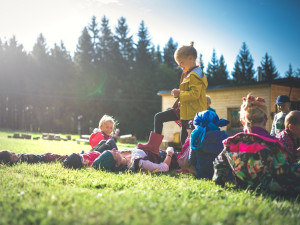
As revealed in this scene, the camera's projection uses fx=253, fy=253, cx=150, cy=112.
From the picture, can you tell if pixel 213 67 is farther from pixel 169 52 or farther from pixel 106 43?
pixel 106 43

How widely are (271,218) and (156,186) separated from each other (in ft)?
3.99

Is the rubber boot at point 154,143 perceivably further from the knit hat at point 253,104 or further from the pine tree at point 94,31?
the pine tree at point 94,31

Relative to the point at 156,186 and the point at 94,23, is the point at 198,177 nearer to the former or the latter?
the point at 156,186

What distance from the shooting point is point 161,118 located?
4.56m

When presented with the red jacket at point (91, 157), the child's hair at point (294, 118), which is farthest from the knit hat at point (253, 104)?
the red jacket at point (91, 157)

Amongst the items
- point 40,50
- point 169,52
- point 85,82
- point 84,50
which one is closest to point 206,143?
point 85,82

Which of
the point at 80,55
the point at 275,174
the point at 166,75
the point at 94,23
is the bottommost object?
the point at 275,174

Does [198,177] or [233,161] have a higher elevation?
[233,161]

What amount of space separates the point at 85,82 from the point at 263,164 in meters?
38.6

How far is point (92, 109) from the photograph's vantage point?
125ft

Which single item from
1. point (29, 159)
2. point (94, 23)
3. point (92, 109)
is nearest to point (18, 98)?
point (92, 109)

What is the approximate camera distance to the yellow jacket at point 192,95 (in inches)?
169

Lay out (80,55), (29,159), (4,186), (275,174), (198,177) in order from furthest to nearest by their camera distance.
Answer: (80,55) < (29,159) < (198,177) < (275,174) < (4,186)

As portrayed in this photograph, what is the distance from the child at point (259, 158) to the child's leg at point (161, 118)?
173cm
